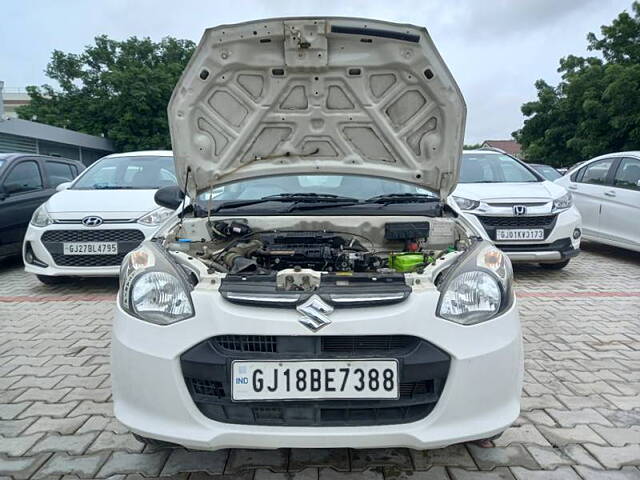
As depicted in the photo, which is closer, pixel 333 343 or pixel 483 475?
pixel 333 343

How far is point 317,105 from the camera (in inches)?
114

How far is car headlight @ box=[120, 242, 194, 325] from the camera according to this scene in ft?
6.26

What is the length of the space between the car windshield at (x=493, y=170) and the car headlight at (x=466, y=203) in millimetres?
585

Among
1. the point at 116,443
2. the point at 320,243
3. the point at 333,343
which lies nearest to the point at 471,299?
the point at 333,343

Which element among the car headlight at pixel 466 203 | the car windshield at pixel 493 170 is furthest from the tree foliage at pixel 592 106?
the car headlight at pixel 466 203

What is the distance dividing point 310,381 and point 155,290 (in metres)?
0.74

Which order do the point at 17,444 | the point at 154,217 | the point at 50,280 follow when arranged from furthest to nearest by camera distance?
the point at 50,280, the point at 154,217, the point at 17,444

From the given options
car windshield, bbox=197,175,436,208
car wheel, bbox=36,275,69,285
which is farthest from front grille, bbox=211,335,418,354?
car wheel, bbox=36,275,69,285

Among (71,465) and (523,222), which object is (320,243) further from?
(523,222)

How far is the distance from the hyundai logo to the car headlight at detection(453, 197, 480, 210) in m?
4.02

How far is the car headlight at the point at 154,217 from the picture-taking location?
16.8 ft

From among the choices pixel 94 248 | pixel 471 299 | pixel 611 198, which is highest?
pixel 471 299

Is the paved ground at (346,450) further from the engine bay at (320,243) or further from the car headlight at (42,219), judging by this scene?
the car headlight at (42,219)

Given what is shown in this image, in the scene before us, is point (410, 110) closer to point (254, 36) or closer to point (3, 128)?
point (254, 36)
